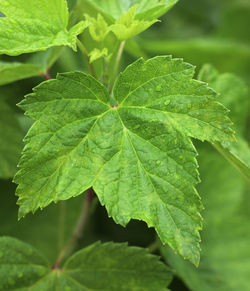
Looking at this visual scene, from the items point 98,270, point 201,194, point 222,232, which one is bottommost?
point 222,232

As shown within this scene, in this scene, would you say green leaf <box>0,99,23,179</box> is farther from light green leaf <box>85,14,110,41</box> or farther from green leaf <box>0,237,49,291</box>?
light green leaf <box>85,14,110,41</box>

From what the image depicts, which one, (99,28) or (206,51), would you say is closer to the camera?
(99,28)

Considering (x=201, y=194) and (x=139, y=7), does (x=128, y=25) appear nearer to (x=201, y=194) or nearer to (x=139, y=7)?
(x=139, y=7)

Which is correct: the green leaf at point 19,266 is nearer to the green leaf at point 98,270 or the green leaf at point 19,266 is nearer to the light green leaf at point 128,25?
the green leaf at point 98,270

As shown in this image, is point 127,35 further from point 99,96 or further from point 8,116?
point 8,116

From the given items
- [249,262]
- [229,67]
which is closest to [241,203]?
[249,262]

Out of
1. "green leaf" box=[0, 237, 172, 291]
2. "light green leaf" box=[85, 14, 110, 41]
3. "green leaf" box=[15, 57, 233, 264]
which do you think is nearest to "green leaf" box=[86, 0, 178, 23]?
"light green leaf" box=[85, 14, 110, 41]

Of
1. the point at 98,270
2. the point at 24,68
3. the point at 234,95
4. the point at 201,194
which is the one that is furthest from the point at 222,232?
the point at 24,68
